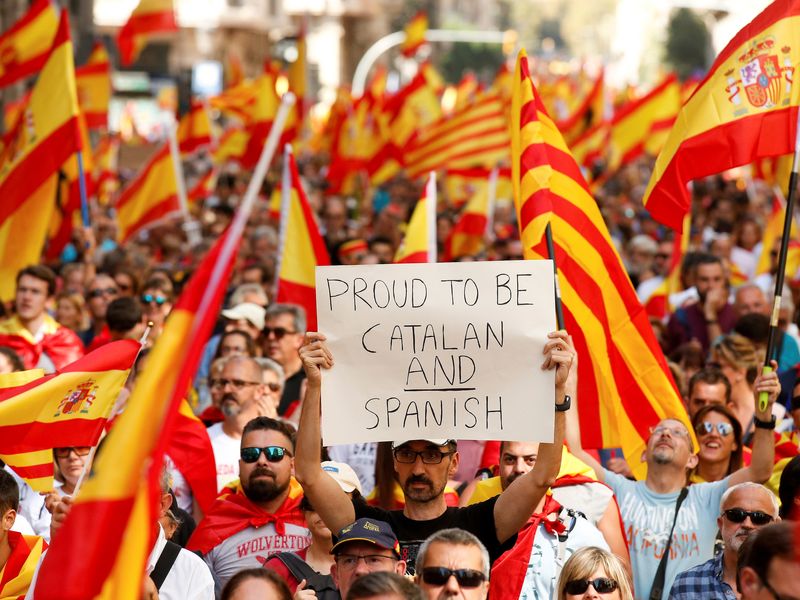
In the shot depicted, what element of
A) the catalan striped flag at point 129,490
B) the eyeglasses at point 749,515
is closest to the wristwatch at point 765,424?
the eyeglasses at point 749,515

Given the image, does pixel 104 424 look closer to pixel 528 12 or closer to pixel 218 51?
pixel 218 51

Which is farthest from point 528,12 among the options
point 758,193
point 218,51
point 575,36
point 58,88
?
point 58,88

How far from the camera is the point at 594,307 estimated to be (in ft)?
23.6

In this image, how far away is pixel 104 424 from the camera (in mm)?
6391

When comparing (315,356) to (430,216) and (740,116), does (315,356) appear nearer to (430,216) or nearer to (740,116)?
(740,116)

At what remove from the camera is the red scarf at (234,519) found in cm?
654

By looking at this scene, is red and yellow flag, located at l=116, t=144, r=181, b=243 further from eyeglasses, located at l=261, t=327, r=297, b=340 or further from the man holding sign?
the man holding sign

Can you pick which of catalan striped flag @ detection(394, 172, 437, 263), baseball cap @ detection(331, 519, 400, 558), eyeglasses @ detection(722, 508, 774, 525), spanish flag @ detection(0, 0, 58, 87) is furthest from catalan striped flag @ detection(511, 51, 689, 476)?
spanish flag @ detection(0, 0, 58, 87)

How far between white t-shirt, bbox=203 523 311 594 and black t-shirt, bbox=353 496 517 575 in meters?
1.05

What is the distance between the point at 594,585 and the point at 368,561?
2.52ft

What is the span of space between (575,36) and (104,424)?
135153 millimetres

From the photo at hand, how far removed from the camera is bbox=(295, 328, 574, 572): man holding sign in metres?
5.38

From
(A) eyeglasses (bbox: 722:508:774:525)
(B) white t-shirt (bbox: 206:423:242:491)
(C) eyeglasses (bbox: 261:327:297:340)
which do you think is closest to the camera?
(A) eyeglasses (bbox: 722:508:774:525)

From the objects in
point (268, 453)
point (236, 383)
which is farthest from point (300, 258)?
point (268, 453)
